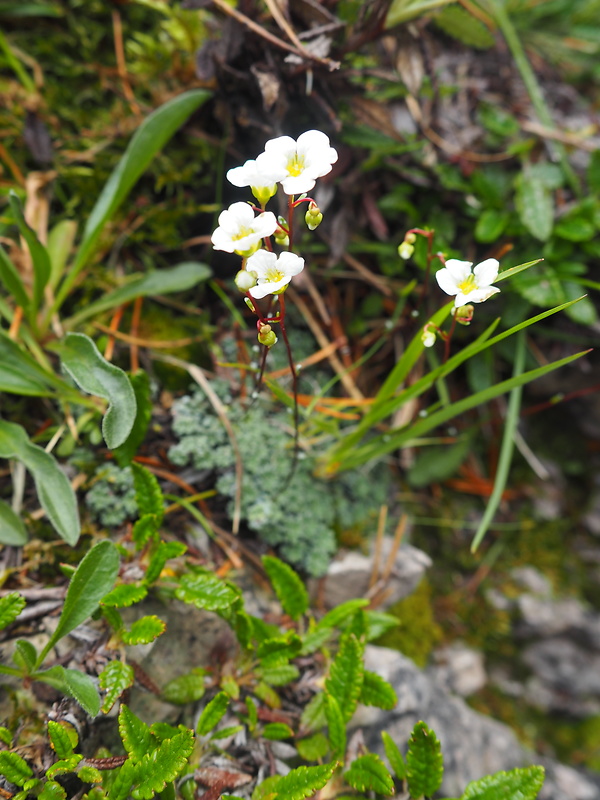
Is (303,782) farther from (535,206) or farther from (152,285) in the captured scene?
(535,206)

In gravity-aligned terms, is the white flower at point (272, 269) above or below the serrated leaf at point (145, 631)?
above

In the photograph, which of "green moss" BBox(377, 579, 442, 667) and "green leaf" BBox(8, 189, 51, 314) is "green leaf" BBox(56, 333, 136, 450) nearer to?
"green leaf" BBox(8, 189, 51, 314)

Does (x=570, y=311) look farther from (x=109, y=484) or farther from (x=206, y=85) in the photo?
(x=109, y=484)

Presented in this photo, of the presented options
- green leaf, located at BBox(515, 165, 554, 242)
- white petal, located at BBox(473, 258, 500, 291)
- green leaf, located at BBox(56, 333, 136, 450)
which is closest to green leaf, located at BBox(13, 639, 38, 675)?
green leaf, located at BBox(56, 333, 136, 450)

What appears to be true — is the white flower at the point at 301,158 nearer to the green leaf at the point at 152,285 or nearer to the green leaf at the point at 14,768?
the green leaf at the point at 152,285

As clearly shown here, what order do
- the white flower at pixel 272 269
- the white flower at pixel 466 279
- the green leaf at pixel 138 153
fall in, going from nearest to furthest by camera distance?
1. the white flower at pixel 272 269
2. the white flower at pixel 466 279
3. the green leaf at pixel 138 153

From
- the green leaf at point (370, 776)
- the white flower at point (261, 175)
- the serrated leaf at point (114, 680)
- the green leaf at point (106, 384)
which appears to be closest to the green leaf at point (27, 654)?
the serrated leaf at point (114, 680)
